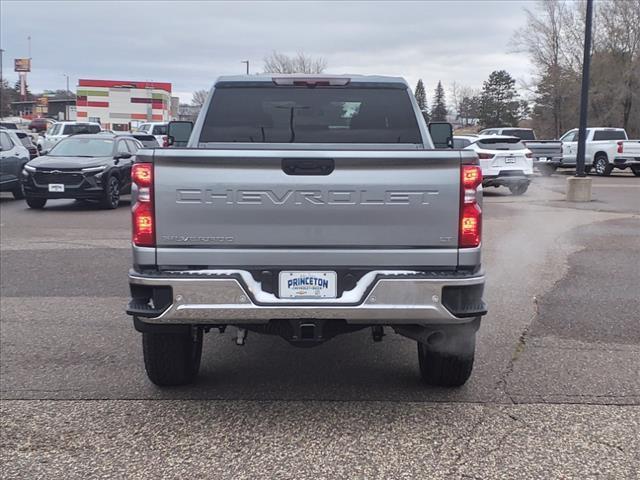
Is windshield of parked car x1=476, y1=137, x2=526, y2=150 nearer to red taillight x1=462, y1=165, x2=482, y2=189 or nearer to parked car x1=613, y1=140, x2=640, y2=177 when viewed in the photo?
parked car x1=613, y1=140, x2=640, y2=177

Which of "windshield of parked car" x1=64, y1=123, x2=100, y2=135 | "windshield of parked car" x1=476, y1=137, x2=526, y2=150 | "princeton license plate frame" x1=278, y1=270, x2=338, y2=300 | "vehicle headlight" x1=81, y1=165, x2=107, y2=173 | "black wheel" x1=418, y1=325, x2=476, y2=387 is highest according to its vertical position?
"windshield of parked car" x1=64, y1=123, x2=100, y2=135

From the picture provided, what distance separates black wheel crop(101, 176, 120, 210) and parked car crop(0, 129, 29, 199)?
119 inches

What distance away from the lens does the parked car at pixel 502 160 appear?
1836 centimetres

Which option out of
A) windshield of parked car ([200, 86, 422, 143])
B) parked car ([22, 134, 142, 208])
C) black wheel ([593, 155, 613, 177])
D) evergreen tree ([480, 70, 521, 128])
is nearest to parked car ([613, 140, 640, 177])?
black wheel ([593, 155, 613, 177])

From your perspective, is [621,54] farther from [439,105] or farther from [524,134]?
[439,105]

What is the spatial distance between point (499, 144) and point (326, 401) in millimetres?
15321

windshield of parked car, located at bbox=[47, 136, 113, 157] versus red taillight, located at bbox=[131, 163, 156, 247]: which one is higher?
windshield of parked car, located at bbox=[47, 136, 113, 157]

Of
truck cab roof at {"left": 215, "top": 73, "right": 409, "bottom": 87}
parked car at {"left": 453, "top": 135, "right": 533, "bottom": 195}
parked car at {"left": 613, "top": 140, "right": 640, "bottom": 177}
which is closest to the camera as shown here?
truck cab roof at {"left": 215, "top": 73, "right": 409, "bottom": 87}

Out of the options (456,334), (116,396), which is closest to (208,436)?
(116,396)

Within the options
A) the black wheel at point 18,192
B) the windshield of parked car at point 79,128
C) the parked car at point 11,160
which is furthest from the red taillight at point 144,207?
the windshield of parked car at point 79,128

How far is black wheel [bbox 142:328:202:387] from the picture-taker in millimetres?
4410

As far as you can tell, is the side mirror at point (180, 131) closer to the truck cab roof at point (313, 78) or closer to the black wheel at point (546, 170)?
the truck cab roof at point (313, 78)

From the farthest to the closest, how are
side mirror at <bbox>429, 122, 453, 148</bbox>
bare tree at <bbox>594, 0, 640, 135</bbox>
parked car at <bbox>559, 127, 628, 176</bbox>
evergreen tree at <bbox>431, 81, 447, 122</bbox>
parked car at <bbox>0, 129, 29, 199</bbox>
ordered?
evergreen tree at <bbox>431, 81, 447, 122</bbox>, bare tree at <bbox>594, 0, 640, 135</bbox>, parked car at <bbox>559, 127, 628, 176</bbox>, parked car at <bbox>0, 129, 29, 199</bbox>, side mirror at <bbox>429, 122, 453, 148</bbox>

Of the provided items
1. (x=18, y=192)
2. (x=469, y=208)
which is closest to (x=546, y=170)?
(x=18, y=192)
